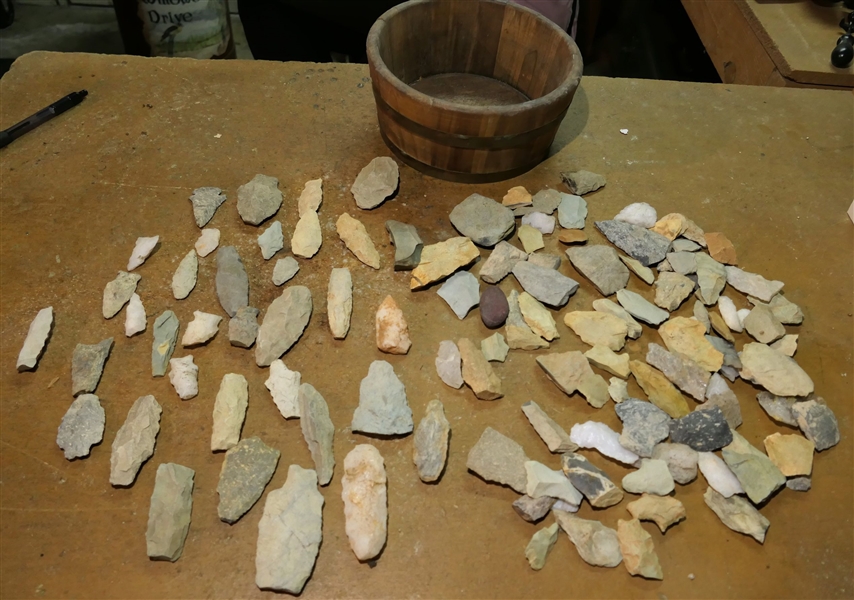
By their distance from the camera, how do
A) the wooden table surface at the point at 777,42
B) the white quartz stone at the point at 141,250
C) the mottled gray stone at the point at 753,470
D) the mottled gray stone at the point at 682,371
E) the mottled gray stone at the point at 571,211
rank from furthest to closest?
the wooden table surface at the point at 777,42
the mottled gray stone at the point at 571,211
the white quartz stone at the point at 141,250
the mottled gray stone at the point at 682,371
the mottled gray stone at the point at 753,470

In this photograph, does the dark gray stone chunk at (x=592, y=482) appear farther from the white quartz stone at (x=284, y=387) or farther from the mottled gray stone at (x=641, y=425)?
the white quartz stone at (x=284, y=387)

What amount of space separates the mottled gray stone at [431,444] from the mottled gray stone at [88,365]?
517 mm

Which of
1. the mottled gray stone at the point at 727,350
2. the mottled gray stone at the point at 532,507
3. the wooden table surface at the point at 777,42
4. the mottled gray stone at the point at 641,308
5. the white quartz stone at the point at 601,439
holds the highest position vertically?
the wooden table surface at the point at 777,42

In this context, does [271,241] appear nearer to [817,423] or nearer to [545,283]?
[545,283]

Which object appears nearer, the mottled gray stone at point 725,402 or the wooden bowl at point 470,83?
the mottled gray stone at point 725,402

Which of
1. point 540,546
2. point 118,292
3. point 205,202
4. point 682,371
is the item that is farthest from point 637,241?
point 118,292

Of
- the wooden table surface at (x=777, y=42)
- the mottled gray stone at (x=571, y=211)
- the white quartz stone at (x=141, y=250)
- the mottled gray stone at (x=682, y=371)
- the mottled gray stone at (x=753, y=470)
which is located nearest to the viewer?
the mottled gray stone at (x=753, y=470)

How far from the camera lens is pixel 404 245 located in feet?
3.65

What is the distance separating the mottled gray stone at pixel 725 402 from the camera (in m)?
0.96

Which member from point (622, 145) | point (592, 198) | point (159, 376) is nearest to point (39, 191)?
point (159, 376)

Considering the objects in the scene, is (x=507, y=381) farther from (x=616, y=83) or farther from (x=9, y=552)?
(x=616, y=83)

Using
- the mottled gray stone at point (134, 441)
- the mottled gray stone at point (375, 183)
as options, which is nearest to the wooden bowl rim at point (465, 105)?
the mottled gray stone at point (375, 183)

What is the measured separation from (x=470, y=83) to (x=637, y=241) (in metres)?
0.56

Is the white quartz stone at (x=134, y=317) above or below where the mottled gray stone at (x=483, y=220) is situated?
below
